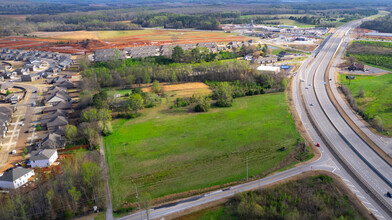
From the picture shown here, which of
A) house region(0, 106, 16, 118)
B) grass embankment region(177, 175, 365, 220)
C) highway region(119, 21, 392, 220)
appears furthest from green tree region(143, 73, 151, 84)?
grass embankment region(177, 175, 365, 220)

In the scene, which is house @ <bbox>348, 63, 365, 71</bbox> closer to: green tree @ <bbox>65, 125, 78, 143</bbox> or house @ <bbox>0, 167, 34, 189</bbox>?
green tree @ <bbox>65, 125, 78, 143</bbox>

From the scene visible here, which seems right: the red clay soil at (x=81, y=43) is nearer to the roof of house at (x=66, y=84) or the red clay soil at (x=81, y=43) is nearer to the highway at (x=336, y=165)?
the roof of house at (x=66, y=84)

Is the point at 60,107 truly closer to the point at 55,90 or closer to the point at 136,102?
the point at 55,90

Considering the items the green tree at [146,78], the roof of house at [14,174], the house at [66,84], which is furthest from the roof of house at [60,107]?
the roof of house at [14,174]

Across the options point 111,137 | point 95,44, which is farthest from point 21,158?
point 95,44

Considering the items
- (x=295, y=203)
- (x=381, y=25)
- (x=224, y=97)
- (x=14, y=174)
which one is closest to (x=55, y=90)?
(x=14, y=174)

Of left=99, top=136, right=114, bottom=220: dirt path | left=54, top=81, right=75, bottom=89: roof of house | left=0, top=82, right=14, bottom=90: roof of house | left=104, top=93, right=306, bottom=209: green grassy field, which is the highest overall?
left=54, top=81, right=75, bottom=89: roof of house
